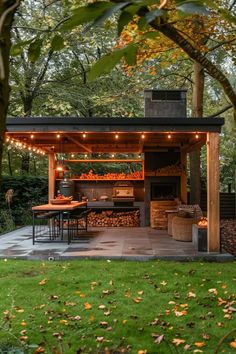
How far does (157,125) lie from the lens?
8.86 m

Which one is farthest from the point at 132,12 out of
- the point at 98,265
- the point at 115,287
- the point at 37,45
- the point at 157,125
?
the point at 157,125

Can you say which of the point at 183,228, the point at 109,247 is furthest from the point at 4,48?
the point at 183,228

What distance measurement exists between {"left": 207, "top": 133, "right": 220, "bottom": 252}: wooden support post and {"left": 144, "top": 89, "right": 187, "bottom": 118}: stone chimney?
4.36m

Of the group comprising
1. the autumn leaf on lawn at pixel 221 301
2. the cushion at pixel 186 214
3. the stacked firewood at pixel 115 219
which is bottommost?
the autumn leaf on lawn at pixel 221 301

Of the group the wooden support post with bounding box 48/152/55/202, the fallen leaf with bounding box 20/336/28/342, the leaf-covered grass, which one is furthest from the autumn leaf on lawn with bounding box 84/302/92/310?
the wooden support post with bounding box 48/152/55/202

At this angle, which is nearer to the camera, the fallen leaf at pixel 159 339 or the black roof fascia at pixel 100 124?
the fallen leaf at pixel 159 339

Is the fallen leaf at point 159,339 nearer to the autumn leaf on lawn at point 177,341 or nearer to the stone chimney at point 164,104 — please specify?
the autumn leaf on lawn at point 177,341

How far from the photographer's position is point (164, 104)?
1272 cm

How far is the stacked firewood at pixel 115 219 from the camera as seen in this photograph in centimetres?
1338

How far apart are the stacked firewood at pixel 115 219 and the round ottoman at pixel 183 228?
3.48 m

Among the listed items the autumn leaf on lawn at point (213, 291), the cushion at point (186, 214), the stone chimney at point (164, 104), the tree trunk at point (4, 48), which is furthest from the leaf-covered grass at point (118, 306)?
the stone chimney at point (164, 104)

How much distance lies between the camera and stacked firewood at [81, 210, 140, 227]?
13.4 metres

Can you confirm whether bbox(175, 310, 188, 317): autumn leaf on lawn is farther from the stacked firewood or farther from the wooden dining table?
the stacked firewood

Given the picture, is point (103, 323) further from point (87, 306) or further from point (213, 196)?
point (213, 196)
